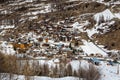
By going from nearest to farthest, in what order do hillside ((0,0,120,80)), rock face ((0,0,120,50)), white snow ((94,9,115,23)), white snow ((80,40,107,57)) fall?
white snow ((80,40,107,57)) → hillside ((0,0,120,80)) → rock face ((0,0,120,50)) → white snow ((94,9,115,23))

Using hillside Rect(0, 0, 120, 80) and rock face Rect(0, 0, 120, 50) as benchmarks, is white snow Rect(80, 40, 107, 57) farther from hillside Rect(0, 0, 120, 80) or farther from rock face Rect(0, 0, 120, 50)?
rock face Rect(0, 0, 120, 50)

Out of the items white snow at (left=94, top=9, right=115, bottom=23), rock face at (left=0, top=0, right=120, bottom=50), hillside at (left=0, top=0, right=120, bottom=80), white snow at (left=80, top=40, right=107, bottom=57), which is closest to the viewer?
white snow at (left=80, top=40, right=107, bottom=57)

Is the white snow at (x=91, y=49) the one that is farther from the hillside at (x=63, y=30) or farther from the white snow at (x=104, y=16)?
→ the white snow at (x=104, y=16)

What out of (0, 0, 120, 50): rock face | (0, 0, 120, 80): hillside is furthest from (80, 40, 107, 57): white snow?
(0, 0, 120, 50): rock face

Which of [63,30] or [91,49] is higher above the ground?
[91,49]

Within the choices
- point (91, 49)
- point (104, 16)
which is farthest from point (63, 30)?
point (91, 49)

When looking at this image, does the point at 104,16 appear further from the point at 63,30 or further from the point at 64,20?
the point at 64,20

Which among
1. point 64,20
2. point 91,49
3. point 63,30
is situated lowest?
point 63,30

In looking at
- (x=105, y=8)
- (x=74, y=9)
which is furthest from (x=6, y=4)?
(x=105, y=8)

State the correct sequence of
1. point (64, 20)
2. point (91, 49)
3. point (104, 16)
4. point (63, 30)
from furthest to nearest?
1. point (64, 20)
2. point (104, 16)
3. point (63, 30)
4. point (91, 49)

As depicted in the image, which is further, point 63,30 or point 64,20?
point 64,20

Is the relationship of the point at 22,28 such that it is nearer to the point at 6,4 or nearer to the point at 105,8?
the point at 105,8
